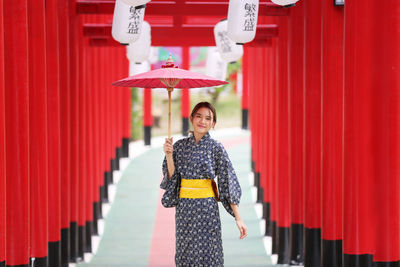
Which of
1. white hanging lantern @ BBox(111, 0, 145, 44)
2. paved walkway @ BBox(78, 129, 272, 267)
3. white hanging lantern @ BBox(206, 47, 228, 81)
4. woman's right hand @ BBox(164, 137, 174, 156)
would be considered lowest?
paved walkway @ BBox(78, 129, 272, 267)

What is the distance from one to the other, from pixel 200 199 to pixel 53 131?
2397 millimetres

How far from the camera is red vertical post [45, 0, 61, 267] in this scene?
6.79 m

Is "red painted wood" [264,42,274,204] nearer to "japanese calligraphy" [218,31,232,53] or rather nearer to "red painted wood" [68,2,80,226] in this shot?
"japanese calligraphy" [218,31,232,53]

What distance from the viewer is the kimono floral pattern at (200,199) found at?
4.96 metres

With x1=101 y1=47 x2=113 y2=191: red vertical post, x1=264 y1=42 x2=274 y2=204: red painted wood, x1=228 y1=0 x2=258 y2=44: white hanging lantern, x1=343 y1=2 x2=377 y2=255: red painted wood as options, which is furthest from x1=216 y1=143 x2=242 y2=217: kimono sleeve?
x1=101 y1=47 x2=113 y2=191: red vertical post

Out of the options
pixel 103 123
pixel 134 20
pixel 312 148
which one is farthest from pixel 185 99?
pixel 134 20

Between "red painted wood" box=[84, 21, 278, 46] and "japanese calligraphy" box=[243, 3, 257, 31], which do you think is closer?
"japanese calligraphy" box=[243, 3, 257, 31]

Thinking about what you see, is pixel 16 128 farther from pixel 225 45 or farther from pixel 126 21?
pixel 225 45

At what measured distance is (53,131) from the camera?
6836 millimetres

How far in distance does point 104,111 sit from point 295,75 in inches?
262

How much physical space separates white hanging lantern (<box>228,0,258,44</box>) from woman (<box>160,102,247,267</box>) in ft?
5.81

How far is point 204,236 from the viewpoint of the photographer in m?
5.04

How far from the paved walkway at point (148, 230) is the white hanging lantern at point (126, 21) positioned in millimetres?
3033

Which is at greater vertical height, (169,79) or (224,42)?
(224,42)
